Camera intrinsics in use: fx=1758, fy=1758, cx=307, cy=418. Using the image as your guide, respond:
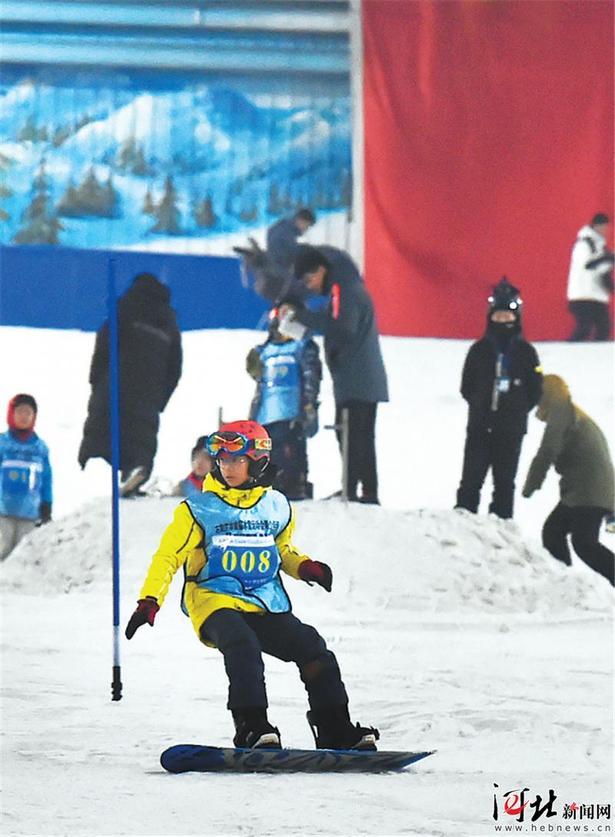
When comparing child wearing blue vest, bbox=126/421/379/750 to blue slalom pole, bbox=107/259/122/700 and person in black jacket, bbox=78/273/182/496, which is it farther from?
person in black jacket, bbox=78/273/182/496

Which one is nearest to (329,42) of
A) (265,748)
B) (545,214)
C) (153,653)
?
(545,214)

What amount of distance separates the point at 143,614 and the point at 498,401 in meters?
4.69

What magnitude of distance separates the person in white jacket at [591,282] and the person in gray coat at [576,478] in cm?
213

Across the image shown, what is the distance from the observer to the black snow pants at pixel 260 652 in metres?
4.34

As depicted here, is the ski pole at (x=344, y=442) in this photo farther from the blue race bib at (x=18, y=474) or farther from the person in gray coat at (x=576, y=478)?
the blue race bib at (x=18, y=474)

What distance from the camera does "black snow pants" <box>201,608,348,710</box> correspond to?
4.34 metres

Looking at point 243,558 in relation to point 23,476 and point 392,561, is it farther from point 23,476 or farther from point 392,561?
point 23,476


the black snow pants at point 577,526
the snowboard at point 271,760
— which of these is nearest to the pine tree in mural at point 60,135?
the black snow pants at point 577,526

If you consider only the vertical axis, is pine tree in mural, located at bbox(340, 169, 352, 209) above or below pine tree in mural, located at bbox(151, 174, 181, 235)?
above

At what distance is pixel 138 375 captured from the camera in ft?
30.5

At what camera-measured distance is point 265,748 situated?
429cm

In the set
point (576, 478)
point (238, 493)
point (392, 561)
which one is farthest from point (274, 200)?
point (238, 493)

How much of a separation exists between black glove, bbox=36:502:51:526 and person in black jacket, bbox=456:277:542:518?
6.85 feet

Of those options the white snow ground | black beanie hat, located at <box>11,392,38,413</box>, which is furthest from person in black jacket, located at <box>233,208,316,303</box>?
black beanie hat, located at <box>11,392,38,413</box>
